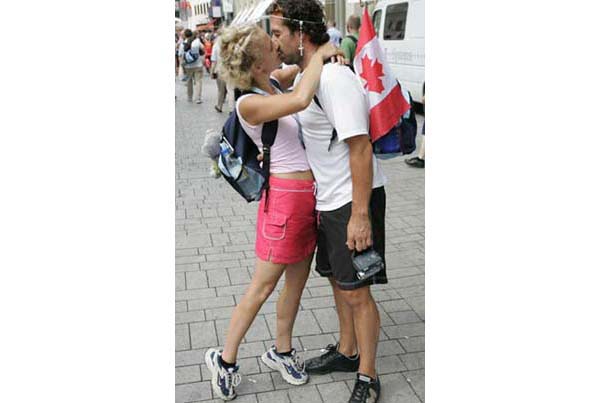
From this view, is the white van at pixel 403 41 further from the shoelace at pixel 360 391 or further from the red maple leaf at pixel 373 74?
the shoelace at pixel 360 391

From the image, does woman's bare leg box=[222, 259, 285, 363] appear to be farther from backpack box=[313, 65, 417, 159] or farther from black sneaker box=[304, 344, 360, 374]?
backpack box=[313, 65, 417, 159]

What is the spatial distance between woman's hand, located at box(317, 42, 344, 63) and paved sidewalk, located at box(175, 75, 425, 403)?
1.54 meters

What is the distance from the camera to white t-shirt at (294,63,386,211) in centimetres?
247

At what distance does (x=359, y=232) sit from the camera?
2.61 metres

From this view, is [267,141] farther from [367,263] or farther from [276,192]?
[367,263]

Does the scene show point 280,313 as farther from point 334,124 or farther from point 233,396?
point 334,124

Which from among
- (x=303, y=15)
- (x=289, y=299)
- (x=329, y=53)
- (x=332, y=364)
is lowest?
(x=332, y=364)

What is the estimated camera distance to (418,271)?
4391 mm

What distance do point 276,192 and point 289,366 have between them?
0.89 metres

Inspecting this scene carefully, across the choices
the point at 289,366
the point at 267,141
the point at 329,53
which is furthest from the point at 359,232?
the point at 289,366

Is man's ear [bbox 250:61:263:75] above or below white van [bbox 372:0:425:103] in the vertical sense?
below

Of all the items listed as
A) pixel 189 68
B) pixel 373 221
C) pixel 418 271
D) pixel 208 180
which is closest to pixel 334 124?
pixel 373 221

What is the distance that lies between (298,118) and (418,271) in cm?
205

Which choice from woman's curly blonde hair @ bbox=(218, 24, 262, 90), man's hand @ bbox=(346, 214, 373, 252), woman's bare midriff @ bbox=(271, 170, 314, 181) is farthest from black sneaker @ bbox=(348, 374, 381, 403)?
woman's curly blonde hair @ bbox=(218, 24, 262, 90)
